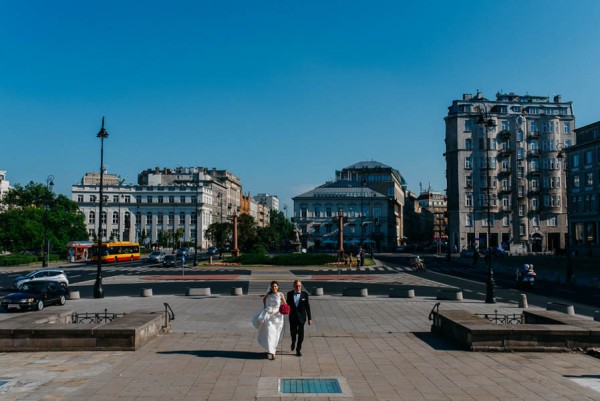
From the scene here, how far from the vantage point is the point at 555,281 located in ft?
140

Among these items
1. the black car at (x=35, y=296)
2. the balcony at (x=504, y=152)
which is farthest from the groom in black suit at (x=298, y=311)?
the balcony at (x=504, y=152)

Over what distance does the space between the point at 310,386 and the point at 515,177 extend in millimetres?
91745

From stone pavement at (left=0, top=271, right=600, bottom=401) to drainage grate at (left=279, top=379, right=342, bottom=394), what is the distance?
0.66ft

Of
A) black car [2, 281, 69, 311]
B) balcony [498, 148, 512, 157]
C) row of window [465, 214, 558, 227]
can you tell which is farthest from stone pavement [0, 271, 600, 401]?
balcony [498, 148, 512, 157]

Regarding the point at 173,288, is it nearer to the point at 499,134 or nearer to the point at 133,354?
the point at 133,354

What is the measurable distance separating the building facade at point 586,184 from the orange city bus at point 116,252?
6030cm

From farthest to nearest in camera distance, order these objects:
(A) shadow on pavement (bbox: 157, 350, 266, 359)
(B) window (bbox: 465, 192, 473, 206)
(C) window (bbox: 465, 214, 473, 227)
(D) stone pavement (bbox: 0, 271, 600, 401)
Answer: (B) window (bbox: 465, 192, 473, 206) → (C) window (bbox: 465, 214, 473, 227) → (A) shadow on pavement (bbox: 157, 350, 266, 359) → (D) stone pavement (bbox: 0, 271, 600, 401)

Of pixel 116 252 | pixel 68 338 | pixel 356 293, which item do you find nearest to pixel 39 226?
pixel 116 252

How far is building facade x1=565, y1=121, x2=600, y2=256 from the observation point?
70.6 metres

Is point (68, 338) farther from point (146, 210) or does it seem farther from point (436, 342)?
point (146, 210)

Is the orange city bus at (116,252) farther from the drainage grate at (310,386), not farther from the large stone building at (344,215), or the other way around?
the drainage grate at (310,386)

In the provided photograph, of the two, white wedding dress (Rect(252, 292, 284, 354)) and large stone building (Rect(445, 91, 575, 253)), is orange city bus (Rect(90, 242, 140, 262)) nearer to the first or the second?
large stone building (Rect(445, 91, 575, 253))

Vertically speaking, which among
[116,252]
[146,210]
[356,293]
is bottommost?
[356,293]

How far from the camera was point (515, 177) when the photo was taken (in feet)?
307
